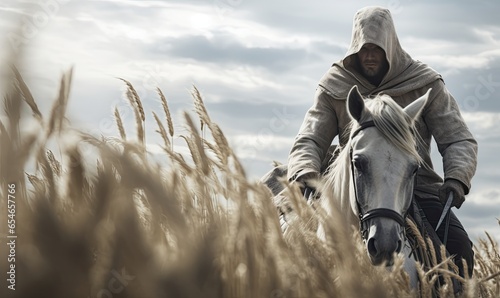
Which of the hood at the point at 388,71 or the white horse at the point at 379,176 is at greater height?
the hood at the point at 388,71

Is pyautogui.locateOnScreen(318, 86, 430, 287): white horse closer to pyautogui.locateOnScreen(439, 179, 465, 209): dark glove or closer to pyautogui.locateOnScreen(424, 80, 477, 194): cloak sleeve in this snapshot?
pyautogui.locateOnScreen(439, 179, 465, 209): dark glove

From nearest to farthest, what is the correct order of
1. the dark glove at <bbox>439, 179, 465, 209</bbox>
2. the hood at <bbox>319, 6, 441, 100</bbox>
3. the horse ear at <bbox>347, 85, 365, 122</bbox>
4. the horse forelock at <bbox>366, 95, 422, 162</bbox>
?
1. the horse forelock at <bbox>366, 95, 422, 162</bbox>
2. the horse ear at <bbox>347, 85, 365, 122</bbox>
3. the dark glove at <bbox>439, 179, 465, 209</bbox>
4. the hood at <bbox>319, 6, 441, 100</bbox>

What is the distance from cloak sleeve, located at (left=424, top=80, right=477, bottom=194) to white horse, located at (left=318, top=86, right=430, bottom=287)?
0.98 m

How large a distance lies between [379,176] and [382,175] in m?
0.02

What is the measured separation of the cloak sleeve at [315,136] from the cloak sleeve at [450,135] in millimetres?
833

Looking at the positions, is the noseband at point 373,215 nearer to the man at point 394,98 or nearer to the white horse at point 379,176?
the white horse at point 379,176

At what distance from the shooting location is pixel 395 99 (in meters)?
6.51

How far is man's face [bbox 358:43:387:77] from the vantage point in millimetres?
6520

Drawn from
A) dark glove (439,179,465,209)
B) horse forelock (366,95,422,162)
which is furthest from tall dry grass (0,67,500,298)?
dark glove (439,179,465,209)

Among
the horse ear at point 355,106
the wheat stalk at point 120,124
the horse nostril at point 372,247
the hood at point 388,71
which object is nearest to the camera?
the wheat stalk at point 120,124

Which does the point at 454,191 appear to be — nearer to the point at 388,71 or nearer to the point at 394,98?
the point at 394,98

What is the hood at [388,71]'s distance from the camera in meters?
6.40

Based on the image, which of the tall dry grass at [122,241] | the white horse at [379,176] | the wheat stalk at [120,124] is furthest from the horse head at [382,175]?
the tall dry grass at [122,241]

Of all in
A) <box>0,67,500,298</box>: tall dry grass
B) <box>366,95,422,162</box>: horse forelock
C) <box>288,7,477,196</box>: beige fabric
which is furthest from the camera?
<box>288,7,477,196</box>: beige fabric
